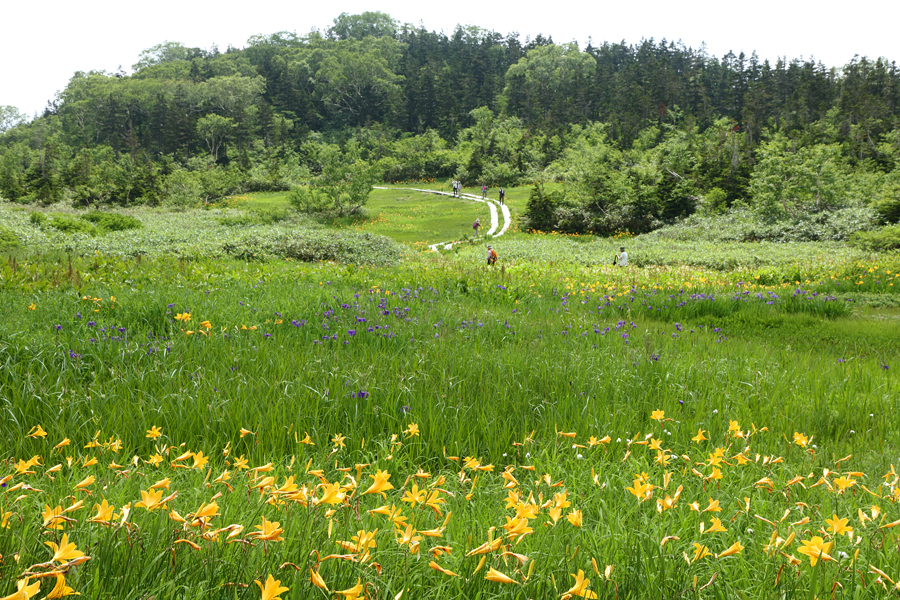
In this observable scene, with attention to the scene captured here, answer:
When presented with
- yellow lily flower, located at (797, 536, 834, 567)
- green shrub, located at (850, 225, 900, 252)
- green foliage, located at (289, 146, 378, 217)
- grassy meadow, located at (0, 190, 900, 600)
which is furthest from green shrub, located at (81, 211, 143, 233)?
green shrub, located at (850, 225, 900, 252)

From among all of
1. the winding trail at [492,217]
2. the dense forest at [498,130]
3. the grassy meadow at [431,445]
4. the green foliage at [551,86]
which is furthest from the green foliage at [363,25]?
the grassy meadow at [431,445]

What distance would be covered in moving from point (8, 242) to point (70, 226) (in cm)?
796

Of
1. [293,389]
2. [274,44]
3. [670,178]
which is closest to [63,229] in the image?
[293,389]

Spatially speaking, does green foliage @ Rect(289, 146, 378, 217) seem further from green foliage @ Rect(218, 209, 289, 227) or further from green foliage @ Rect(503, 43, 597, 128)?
green foliage @ Rect(503, 43, 597, 128)

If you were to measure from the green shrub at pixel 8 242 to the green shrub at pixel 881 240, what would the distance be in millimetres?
32460

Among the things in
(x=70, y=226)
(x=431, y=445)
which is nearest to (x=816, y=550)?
(x=431, y=445)

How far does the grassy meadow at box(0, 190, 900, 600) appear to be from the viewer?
1316mm

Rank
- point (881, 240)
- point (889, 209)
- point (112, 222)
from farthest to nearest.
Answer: point (112, 222), point (889, 209), point (881, 240)

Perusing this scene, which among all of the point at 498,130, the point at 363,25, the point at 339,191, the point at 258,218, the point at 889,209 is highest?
the point at 363,25

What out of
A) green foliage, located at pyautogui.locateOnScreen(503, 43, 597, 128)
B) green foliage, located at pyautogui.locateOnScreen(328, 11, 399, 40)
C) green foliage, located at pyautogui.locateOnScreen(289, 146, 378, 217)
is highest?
green foliage, located at pyautogui.locateOnScreen(328, 11, 399, 40)

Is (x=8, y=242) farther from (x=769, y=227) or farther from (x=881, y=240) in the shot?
(x=769, y=227)

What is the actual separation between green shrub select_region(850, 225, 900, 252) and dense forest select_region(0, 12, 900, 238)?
4544mm

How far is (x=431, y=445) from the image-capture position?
3.08 metres

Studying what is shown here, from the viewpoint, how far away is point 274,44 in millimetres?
122312
